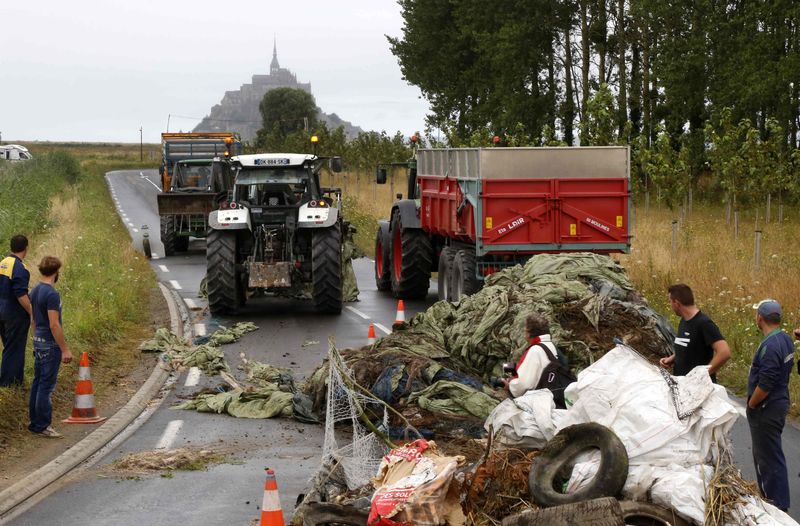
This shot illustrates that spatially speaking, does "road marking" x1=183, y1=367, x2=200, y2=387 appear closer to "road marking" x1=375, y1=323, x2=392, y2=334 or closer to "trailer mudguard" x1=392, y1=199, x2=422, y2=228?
"road marking" x1=375, y1=323, x2=392, y2=334

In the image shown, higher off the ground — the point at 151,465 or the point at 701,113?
the point at 701,113

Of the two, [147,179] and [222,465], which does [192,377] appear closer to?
[222,465]

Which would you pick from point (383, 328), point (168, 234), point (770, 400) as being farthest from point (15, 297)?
point (168, 234)

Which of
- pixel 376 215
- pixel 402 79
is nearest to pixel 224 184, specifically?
pixel 376 215

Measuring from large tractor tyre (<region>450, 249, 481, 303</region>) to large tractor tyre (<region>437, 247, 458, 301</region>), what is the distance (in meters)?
0.23

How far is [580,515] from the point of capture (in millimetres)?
6664

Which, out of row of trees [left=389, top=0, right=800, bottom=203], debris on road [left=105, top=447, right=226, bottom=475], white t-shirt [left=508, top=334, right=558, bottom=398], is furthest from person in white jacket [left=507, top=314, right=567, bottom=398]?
row of trees [left=389, top=0, right=800, bottom=203]

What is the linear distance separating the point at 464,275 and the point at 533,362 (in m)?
9.03

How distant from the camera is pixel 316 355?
15922mm

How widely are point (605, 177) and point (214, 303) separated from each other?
700 cm

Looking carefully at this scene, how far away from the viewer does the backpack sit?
9141 millimetres

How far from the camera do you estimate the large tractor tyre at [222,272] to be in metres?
19.8

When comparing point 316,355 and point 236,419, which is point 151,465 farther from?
point 316,355

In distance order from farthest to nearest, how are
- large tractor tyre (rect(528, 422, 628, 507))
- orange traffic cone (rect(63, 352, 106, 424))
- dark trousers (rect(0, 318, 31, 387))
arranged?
orange traffic cone (rect(63, 352, 106, 424)) → dark trousers (rect(0, 318, 31, 387)) → large tractor tyre (rect(528, 422, 628, 507))
